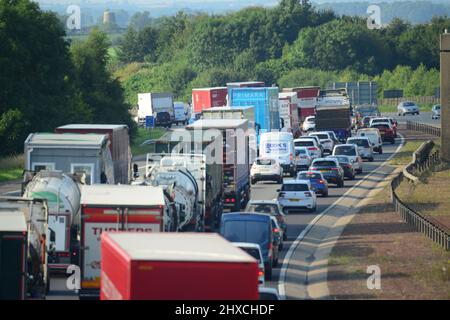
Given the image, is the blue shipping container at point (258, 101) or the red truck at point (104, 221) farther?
the blue shipping container at point (258, 101)

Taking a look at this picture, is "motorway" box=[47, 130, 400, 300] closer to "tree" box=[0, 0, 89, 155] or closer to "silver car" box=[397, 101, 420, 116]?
"tree" box=[0, 0, 89, 155]

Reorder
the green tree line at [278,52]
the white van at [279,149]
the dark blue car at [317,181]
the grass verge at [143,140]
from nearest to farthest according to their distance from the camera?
the dark blue car at [317,181] < the white van at [279,149] < the grass verge at [143,140] < the green tree line at [278,52]

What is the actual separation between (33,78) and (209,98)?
28585mm

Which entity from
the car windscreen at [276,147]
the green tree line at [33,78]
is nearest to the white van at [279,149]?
the car windscreen at [276,147]

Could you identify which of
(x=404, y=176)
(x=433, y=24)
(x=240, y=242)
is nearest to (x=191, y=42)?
(x=433, y=24)

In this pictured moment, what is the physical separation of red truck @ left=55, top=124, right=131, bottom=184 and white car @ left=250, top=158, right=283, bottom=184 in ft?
49.4

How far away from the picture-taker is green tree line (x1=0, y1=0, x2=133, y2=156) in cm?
6788

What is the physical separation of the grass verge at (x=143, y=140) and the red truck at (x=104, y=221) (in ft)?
165

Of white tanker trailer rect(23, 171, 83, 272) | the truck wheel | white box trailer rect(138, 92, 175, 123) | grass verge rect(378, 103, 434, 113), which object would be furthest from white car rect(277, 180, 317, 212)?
grass verge rect(378, 103, 434, 113)

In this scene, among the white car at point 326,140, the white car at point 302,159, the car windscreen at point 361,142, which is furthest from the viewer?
the white car at point 326,140

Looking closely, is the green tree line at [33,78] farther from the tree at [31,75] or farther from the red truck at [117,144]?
the red truck at [117,144]

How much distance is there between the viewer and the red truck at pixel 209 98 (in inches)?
3885

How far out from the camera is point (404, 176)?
57.4 meters

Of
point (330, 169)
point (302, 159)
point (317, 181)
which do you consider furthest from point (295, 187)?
point (302, 159)
